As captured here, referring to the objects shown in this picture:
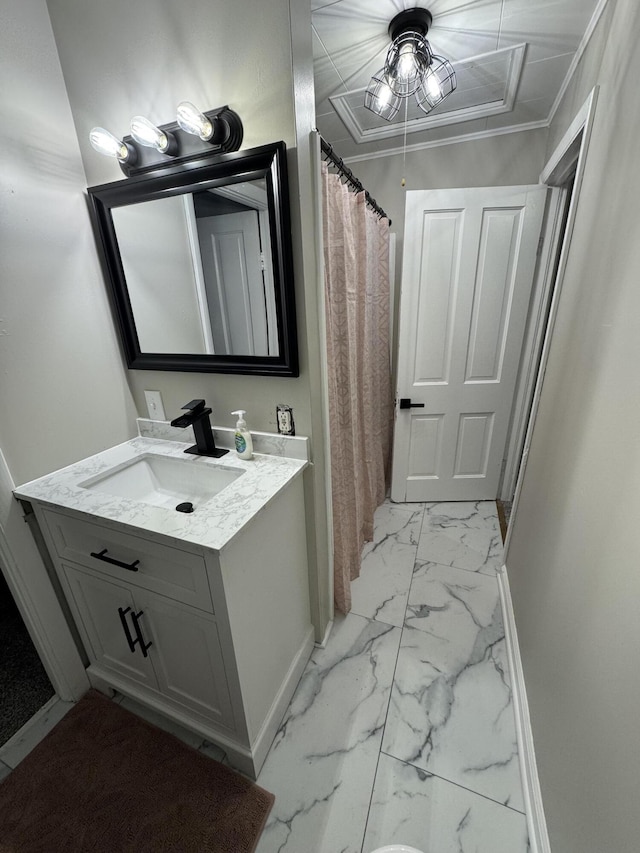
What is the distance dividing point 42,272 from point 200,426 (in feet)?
2.37

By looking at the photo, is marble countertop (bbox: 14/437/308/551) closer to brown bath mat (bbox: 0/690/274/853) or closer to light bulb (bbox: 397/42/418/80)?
brown bath mat (bbox: 0/690/274/853)

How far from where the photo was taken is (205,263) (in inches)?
50.0

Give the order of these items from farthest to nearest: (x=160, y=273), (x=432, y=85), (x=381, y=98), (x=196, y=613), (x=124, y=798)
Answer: (x=381, y=98) < (x=432, y=85) < (x=160, y=273) < (x=124, y=798) < (x=196, y=613)

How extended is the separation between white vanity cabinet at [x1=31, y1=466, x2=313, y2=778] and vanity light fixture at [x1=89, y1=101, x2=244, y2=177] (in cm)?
107

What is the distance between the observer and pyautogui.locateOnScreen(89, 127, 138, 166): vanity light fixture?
3.43 ft

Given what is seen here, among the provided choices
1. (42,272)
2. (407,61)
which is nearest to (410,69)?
(407,61)

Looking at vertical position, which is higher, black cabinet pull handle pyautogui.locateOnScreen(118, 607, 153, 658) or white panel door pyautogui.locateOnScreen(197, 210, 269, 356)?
white panel door pyautogui.locateOnScreen(197, 210, 269, 356)

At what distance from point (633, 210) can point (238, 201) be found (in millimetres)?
1086

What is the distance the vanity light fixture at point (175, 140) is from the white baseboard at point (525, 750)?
2091 millimetres

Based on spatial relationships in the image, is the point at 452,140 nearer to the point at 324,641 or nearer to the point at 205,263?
the point at 205,263

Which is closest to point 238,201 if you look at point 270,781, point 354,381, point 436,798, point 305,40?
point 305,40

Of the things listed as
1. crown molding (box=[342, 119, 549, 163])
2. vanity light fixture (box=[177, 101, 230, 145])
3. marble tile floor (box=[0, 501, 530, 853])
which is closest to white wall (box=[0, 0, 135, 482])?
vanity light fixture (box=[177, 101, 230, 145])

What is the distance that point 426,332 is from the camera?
216 cm

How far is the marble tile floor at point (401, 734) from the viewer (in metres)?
1.02
